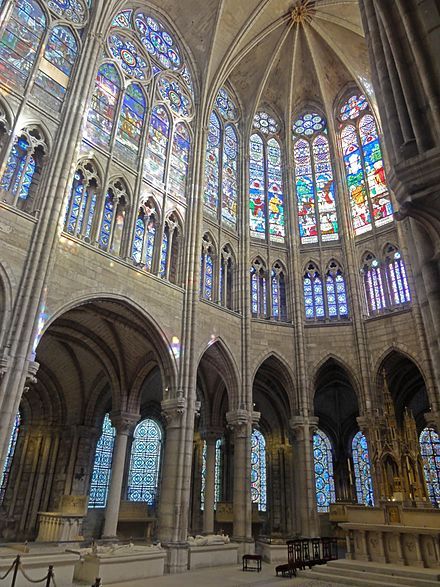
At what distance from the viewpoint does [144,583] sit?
1056cm

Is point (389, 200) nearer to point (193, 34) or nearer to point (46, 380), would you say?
point (193, 34)

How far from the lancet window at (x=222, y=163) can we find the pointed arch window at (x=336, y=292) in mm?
5046

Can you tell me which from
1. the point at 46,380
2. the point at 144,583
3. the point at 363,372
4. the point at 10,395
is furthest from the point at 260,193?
the point at 144,583

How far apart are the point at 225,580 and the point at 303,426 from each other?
744 cm

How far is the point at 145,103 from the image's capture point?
61.5ft

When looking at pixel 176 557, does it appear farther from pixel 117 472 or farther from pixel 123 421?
pixel 123 421

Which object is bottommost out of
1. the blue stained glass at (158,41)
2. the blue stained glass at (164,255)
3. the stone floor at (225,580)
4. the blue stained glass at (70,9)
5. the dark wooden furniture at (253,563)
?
the stone floor at (225,580)

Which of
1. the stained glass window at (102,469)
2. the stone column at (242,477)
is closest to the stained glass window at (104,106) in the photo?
the stone column at (242,477)

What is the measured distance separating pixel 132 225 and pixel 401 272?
1126 centimetres

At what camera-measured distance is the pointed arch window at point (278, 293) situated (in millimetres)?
20062

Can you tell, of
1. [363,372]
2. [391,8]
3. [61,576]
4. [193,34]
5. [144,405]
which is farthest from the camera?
[144,405]

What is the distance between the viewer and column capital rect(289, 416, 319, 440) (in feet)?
57.7

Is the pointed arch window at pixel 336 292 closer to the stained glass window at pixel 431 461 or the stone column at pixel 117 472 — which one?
the stained glass window at pixel 431 461

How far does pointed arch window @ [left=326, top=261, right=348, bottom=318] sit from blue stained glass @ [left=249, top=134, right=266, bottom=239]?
144 inches
